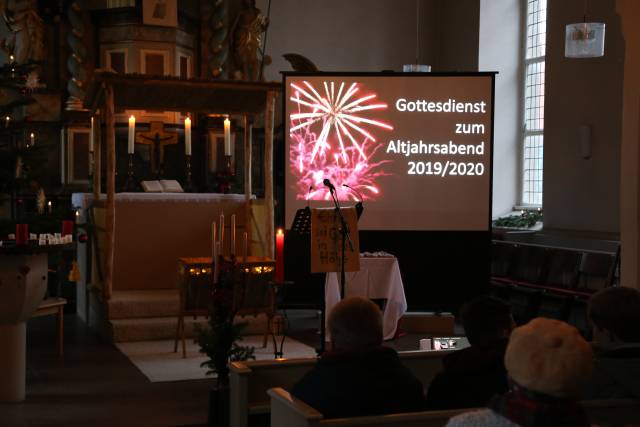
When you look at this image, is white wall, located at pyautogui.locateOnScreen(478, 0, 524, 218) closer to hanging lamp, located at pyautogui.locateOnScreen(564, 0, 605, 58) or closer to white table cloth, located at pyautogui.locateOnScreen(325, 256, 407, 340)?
hanging lamp, located at pyautogui.locateOnScreen(564, 0, 605, 58)

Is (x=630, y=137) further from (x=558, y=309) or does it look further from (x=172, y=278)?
(x=172, y=278)

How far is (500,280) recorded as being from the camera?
32.5 ft

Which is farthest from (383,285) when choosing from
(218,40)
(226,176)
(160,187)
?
(218,40)

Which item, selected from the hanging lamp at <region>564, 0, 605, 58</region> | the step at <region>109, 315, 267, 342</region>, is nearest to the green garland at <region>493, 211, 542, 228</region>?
the hanging lamp at <region>564, 0, 605, 58</region>

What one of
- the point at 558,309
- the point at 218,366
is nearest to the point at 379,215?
the point at 558,309

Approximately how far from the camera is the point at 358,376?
2893 millimetres

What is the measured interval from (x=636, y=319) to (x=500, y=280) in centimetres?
688

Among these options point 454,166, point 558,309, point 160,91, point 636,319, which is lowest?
point 558,309

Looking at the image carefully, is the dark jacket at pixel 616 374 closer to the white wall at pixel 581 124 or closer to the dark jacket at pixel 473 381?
the dark jacket at pixel 473 381

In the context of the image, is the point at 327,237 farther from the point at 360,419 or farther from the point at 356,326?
the point at 360,419

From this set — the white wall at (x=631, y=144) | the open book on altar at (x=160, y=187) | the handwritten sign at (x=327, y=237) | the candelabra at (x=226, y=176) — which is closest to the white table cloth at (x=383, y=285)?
the handwritten sign at (x=327, y=237)

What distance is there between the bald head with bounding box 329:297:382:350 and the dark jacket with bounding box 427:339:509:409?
0.91 ft

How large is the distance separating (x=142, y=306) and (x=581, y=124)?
564 centimetres

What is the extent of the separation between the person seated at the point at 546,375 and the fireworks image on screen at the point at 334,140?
727cm
